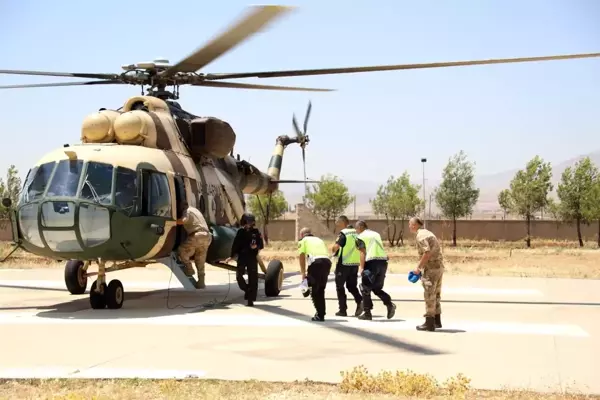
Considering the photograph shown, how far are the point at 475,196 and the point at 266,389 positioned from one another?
5008 centimetres

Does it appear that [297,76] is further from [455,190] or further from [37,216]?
[455,190]

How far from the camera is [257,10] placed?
958cm

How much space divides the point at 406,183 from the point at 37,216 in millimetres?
49415

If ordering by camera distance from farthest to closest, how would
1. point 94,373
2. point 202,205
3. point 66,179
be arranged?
point 202,205, point 66,179, point 94,373

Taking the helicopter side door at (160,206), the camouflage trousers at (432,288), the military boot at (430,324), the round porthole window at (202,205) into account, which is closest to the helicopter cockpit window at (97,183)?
the helicopter side door at (160,206)

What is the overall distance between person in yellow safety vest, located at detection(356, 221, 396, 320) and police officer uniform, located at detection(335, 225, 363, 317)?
0.54 ft

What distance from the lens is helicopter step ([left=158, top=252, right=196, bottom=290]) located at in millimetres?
12547

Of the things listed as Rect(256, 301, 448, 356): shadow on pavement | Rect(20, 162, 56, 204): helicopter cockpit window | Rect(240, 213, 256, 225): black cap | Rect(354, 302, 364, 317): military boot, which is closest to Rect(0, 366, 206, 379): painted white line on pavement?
Rect(256, 301, 448, 356): shadow on pavement

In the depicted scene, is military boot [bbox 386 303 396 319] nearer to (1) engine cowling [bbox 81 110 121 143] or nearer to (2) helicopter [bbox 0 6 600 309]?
(2) helicopter [bbox 0 6 600 309]

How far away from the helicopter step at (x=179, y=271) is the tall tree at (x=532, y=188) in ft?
136

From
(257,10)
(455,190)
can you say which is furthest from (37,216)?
(455,190)

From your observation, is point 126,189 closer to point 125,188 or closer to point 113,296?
point 125,188

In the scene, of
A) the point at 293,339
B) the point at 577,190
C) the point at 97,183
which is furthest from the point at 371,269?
the point at 577,190

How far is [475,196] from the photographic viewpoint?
178 ft
